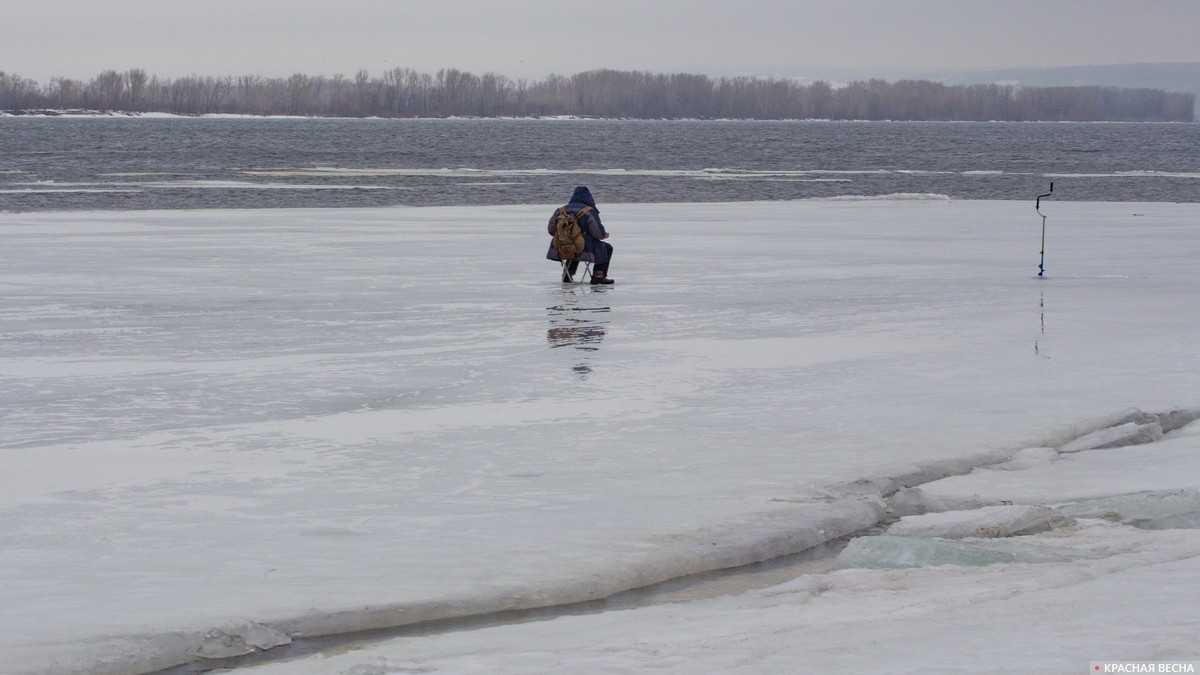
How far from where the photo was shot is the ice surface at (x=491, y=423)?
19.7 feet

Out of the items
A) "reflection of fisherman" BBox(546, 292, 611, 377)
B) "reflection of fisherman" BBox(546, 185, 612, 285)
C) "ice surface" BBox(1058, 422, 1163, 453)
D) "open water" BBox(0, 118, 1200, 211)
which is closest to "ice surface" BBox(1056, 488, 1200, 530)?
"ice surface" BBox(1058, 422, 1163, 453)

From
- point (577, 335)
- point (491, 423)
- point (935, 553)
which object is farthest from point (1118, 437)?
point (577, 335)

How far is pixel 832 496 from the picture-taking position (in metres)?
7.53

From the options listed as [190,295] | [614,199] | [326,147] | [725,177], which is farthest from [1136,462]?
[326,147]

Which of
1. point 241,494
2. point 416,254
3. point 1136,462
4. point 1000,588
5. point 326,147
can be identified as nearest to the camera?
point 1000,588

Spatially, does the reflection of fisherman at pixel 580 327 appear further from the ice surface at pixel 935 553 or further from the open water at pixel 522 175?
the open water at pixel 522 175

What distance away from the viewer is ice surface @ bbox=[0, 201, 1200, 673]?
5.99m

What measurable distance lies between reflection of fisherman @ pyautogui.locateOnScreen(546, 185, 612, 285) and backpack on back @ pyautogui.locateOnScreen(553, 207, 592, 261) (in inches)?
1.9

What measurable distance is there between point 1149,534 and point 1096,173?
6629cm

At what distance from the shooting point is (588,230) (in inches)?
681

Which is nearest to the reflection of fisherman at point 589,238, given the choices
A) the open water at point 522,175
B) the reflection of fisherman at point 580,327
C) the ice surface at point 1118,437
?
the reflection of fisherman at point 580,327

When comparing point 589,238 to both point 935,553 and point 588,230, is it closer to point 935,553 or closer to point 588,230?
point 588,230

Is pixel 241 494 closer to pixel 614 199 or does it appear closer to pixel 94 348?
pixel 94 348

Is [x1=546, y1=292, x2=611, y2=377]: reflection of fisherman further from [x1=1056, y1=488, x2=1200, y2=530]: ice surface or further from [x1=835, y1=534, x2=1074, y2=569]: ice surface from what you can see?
[x1=835, y1=534, x2=1074, y2=569]: ice surface
